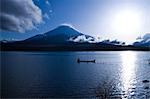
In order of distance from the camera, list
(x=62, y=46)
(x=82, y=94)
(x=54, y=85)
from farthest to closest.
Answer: (x=62, y=46) < (x=54, y=85) < (x=82, y=94)

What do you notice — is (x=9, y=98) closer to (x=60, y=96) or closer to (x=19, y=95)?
(x=19, y=95)

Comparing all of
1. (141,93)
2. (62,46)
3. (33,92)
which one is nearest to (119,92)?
(141,93)

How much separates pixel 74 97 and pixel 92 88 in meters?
5.09

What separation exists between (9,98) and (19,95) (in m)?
1.35

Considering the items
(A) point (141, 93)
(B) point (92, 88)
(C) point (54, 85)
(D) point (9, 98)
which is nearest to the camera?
(D) point (9, 98)

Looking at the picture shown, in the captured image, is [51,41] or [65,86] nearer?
[65,86]

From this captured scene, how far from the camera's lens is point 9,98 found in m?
22.9

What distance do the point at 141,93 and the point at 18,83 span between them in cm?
1433

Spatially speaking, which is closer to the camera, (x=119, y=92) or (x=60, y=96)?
(x=60, y=96)

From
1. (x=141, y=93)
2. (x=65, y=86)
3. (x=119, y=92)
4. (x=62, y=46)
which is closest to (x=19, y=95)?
(x=65, y=86)

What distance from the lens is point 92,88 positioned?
28094 millimetres

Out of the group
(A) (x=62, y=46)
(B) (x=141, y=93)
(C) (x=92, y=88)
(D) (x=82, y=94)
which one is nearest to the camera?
(D) (x=82, y=94)

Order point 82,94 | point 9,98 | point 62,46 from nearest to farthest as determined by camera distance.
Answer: point 9,98 → point 82,94 → point 62,46

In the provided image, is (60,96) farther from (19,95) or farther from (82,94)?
(19,95)
